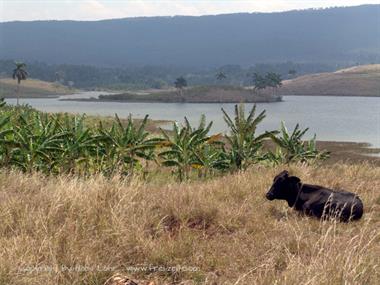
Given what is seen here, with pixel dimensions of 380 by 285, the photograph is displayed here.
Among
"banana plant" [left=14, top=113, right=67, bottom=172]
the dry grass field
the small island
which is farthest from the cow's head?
the small island

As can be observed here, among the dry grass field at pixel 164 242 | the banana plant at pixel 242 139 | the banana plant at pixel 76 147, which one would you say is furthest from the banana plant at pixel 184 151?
the dry grass field at pixel 164 242

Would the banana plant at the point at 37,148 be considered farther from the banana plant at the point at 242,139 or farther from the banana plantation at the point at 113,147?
the banana plant at the point at 242,139

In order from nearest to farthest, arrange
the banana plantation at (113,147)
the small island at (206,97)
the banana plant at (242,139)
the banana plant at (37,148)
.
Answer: the banana plant at (37,148) → the banana plantation at (113,147) → the banana plant at (242,139) → the small island at (206,97)

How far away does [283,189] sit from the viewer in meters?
8.16

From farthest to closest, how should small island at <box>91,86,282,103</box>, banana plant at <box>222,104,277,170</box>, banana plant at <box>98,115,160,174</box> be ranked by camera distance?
small island at <box>91,86,282,103</box> → banana plant at <box>98,115,160,174</box> → banana plant at <box>222,104,277,170</box>

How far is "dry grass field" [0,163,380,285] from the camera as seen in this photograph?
4.33m

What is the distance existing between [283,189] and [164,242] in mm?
3480

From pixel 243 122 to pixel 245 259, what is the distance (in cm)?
819

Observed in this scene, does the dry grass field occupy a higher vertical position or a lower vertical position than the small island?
lower

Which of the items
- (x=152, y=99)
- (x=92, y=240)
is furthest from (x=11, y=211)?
(x=152, y=99)

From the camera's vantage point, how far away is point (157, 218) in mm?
6207

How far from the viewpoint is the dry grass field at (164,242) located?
4.33m

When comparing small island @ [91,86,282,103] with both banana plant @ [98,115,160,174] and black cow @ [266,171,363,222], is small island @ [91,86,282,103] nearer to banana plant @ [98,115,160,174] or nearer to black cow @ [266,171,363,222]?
banana plant @ [98,115,160,174]

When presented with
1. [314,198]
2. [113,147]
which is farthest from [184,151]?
[314,198]
